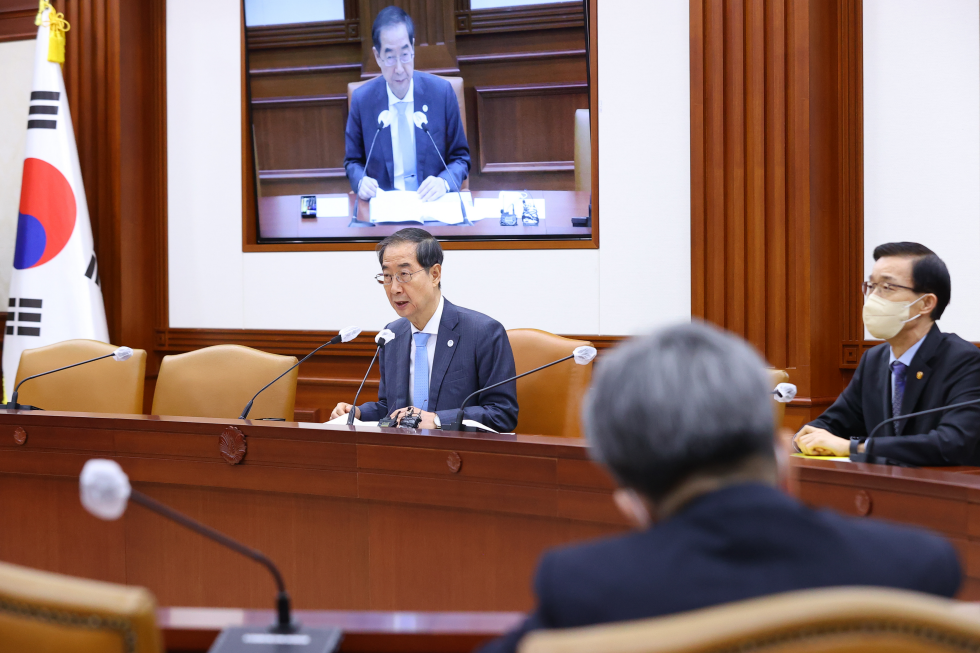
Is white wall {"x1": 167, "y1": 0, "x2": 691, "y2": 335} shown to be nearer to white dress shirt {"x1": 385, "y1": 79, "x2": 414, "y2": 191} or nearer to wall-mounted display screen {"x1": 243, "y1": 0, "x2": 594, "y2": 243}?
wall-mounted display screen {"x1": 243, "y1": 0, "x2": 594, "y2": 243}

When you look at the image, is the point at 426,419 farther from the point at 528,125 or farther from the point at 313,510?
the point at 528,125

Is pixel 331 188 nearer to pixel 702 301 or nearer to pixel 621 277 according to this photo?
pixel 621 277

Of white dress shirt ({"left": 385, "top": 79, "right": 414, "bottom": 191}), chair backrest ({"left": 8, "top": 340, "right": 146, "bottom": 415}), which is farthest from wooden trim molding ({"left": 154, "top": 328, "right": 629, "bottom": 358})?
chair backrest ({"left": 8, "top": 340, "right": 146, "bottom": 415})

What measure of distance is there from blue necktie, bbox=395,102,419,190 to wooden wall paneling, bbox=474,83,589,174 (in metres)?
0.36

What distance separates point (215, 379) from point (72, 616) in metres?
2.80

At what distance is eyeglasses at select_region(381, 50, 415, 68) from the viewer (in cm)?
470

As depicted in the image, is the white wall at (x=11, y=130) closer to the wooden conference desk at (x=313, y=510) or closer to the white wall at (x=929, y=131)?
the wooden conference desk at (x=313, y=510)

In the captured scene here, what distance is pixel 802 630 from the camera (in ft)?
2.22

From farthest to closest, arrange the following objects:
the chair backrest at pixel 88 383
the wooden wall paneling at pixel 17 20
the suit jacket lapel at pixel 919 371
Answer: the wooden wall paneling at pixel 17 20 < the chair backrest at pixel 88 383 < the suit jacket lapel at pixel 919 371

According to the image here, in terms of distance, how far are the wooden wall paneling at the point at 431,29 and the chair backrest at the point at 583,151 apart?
0.72m

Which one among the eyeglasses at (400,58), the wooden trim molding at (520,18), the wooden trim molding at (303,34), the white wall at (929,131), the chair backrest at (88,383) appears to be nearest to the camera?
the chair backrest at (88,383)

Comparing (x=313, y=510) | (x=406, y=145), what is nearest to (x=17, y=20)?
(x=406, y=145)

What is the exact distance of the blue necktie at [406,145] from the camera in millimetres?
4727

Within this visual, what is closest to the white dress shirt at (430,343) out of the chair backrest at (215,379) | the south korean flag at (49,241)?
the chair backrest at (215,379)
